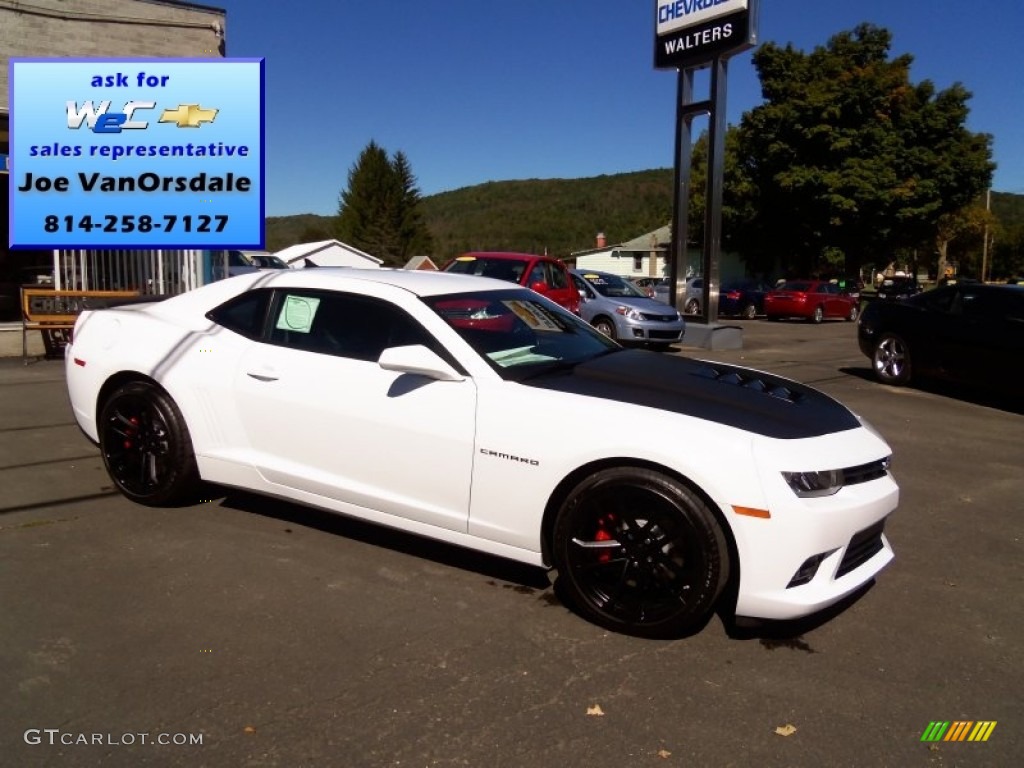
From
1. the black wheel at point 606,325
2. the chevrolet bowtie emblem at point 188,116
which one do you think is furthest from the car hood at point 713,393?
the black wheel at point 606,325

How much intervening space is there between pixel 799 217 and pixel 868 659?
3798 centimetres

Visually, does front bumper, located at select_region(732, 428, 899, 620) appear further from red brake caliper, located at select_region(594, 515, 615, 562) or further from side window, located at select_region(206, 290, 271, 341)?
side window, located at select_region(206, 290, 271, 341)

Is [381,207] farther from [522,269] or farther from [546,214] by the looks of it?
[522,269]

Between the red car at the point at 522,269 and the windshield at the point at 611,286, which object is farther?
the windshield at the point at 611,286

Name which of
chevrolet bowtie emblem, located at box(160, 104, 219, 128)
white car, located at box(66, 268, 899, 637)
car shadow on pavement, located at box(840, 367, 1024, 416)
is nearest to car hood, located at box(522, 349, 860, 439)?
white car, located at box(66, 268, 899, 637)

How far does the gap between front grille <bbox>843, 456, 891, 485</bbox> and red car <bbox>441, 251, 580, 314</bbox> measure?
962 cm

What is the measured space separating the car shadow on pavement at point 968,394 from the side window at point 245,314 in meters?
8.33

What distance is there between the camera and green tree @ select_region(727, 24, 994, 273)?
35625mm

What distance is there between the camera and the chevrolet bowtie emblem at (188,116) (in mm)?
10383

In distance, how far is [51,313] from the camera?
37.0 feet

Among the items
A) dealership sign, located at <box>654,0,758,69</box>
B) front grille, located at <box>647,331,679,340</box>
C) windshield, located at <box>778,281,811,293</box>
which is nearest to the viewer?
front grille, located at <box>647,331,679,340</box>

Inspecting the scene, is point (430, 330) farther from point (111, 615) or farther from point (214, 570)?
point (111, 615)

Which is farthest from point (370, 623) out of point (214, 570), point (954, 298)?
point (954, 298)

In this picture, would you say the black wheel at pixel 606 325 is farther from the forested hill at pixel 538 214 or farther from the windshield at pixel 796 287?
the forested hill at pixel 538 214
